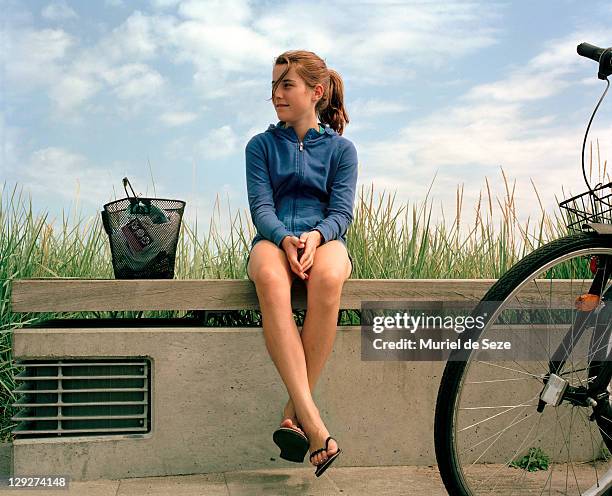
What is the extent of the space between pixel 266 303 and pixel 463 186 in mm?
2464

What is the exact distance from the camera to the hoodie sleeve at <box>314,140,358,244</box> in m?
2.92

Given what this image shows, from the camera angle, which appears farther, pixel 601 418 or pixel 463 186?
pixel 463 186

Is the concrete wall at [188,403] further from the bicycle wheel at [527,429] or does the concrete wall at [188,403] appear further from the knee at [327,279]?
the bicycle wheel at [527,429]

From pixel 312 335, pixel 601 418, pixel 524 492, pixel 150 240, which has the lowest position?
pixel 524 492

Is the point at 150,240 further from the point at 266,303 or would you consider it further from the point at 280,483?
the point at 280,483

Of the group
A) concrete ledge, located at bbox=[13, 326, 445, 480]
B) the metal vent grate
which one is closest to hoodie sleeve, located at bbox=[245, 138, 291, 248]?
concrete ledge, located at bbox=[13, 326, 445, 480]

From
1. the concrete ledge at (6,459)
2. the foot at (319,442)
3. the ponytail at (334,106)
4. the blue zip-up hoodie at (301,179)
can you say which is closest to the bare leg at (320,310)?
the foot at (319,442)

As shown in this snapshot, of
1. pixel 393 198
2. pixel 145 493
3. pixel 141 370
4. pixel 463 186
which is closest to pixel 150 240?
pixel 141 370

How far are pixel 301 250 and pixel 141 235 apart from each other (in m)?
0.82

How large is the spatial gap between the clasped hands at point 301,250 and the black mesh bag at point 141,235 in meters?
0.72

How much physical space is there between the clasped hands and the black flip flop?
53cm

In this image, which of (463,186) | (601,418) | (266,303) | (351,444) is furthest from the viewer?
(463,186)

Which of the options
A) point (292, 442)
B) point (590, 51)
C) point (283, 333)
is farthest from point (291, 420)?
point (590, 51)

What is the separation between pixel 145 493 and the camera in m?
2.81
